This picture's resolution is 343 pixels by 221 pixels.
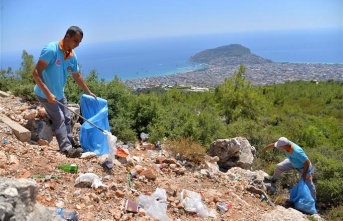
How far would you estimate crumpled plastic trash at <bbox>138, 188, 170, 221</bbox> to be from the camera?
349 cm

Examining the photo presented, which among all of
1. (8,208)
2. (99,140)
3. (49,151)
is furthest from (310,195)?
(8,208)

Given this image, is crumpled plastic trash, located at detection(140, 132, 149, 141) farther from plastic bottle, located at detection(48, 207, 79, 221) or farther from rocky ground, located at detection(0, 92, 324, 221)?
plastic bottle, located at detection(48, 207, 79, 221)

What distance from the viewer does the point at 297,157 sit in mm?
5691

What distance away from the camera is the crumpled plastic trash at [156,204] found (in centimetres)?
349

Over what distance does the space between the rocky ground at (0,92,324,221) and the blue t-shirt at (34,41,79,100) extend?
965mm

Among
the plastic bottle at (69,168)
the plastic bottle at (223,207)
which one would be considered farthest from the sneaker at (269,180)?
the plastic bottle at (69,168)

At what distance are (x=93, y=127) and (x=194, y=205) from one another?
2.10m

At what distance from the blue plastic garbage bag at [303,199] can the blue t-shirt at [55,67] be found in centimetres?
470

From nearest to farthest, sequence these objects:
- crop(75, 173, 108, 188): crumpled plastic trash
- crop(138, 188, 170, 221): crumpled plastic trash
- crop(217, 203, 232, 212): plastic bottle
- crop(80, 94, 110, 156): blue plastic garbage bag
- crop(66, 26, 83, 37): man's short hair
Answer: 1. crop(138, 188, 170, 221): crumpled plastic trash
2. crop(75, 173, 108, 188): crumpled plastic trash
3. crop(66, 26, 83, 37): man's short hair
4. crop(217, 203, 232, 212): plastic bottle
5. crop(80, 94, 110, 156): blue plastic garbage bag

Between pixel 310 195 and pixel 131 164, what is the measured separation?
353 cm

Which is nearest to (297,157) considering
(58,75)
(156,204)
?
(156,204)

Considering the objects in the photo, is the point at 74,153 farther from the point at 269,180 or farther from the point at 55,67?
the point at 269,180

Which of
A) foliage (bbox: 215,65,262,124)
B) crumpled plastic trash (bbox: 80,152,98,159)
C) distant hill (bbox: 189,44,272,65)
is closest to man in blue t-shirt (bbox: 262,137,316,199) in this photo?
crumpled plastic trash (bbox: 80,152,98,159)

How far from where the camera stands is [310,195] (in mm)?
5402
